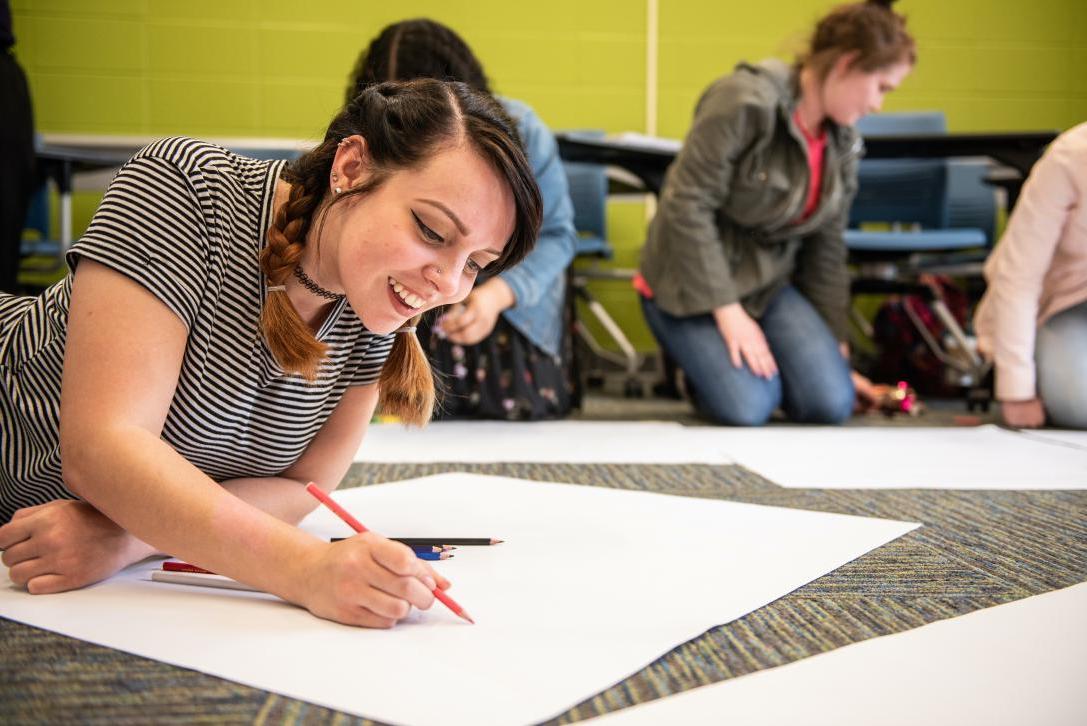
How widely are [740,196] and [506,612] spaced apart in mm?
1970

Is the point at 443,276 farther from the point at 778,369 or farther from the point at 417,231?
the point at 778,369

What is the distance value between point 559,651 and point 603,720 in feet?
0.44

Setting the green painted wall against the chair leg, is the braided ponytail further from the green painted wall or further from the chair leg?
the green painted wall

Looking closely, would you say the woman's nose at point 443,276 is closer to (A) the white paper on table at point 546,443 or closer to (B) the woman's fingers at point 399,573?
(B) the woman's fingers at point 399,573

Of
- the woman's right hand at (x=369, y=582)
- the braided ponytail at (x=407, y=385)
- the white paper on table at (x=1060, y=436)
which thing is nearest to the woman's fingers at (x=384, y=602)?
the woman's right hand at (x=369, y=582)

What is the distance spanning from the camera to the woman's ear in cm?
95

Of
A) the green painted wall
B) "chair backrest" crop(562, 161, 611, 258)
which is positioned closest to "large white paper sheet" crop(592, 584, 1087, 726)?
"chair backrest" crop(562, 161, 611, 258)

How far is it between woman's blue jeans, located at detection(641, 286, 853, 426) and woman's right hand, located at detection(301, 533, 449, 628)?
1.97 m

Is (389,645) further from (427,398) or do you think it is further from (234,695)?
(427,398)

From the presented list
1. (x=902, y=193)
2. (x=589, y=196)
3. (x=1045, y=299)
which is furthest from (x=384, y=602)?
(x=902, y=193)

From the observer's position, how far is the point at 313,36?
453 centimetres

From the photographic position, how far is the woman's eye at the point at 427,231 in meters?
0.91

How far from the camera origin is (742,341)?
106 inches

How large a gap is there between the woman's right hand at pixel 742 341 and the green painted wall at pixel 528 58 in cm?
198
